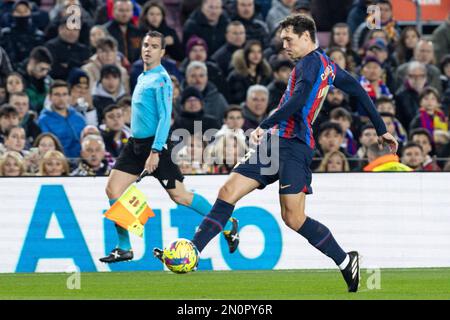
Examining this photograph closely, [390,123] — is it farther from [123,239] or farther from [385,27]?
[123,239]

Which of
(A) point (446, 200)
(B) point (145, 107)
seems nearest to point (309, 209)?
(A) point (446, 200)

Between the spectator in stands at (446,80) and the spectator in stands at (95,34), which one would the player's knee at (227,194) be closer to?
the spectator in stands at (95,34)

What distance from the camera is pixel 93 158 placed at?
16.1 meters

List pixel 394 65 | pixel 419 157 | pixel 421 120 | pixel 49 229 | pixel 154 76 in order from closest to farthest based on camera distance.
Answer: pixel 154 76 < pixel 49 229 < pixel 419 157 < pixel 421 120 < pixel 394 65

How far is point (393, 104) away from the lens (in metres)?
19.0

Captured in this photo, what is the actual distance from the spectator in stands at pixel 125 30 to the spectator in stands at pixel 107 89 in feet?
3.51

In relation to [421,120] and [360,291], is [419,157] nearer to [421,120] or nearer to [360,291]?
[421,120]

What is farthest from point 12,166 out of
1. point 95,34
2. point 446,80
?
point 446,80

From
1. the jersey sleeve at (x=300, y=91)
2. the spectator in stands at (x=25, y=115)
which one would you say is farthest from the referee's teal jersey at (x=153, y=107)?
the spectator in stands at (x=25, y=115)

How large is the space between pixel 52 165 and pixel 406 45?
286 inches

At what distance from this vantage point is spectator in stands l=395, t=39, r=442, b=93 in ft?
65.3

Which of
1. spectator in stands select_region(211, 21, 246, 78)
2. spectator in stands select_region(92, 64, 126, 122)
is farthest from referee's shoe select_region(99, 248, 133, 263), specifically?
spectator in stands select_region(211, 21, 246, 78)

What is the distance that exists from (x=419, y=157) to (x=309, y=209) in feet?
8.40

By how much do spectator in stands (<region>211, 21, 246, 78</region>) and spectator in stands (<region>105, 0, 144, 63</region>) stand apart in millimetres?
1229
